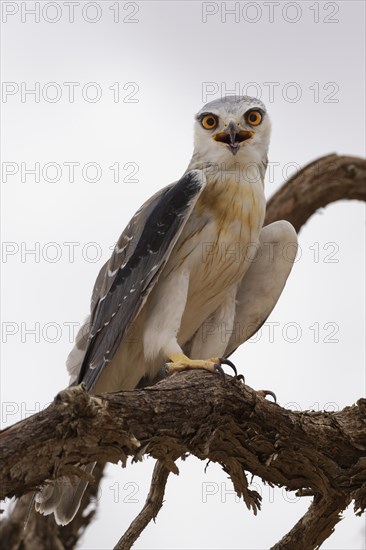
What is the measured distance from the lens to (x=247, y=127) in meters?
6.49

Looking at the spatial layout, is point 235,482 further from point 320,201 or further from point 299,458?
point 320,201

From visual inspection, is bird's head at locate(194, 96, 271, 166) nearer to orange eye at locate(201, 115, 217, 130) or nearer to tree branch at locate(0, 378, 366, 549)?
orange eye at locate(201, 115, 217, 130)

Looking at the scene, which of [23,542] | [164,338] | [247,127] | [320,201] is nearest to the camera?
[164,338]

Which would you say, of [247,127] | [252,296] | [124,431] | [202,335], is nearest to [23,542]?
[202,335]

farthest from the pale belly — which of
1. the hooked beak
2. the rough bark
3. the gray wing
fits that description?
the rough bark

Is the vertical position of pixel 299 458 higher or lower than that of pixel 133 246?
lower

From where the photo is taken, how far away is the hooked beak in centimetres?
635

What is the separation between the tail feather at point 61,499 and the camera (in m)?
5.80

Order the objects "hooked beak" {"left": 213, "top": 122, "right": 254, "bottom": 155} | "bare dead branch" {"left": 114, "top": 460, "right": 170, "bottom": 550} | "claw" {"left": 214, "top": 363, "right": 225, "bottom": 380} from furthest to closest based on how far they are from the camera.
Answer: "hooked beak" {"left": 213, "top": 122, "right": 254, "bottom": 155}, "claw" {"left": 214, "top": 363, "right": 225, "bottom": 380}, "bare dead branch" {"left": 114, "top": 460, "right": 170, "bottom": 550}

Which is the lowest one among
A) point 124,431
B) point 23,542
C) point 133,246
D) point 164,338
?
point 23,542

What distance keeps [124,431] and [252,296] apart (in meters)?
2.45

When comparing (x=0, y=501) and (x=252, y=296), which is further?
(x=252, y=296)

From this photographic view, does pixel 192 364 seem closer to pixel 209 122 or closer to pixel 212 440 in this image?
pixel 212 440

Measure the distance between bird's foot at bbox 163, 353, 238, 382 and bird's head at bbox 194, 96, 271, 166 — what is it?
144cm
